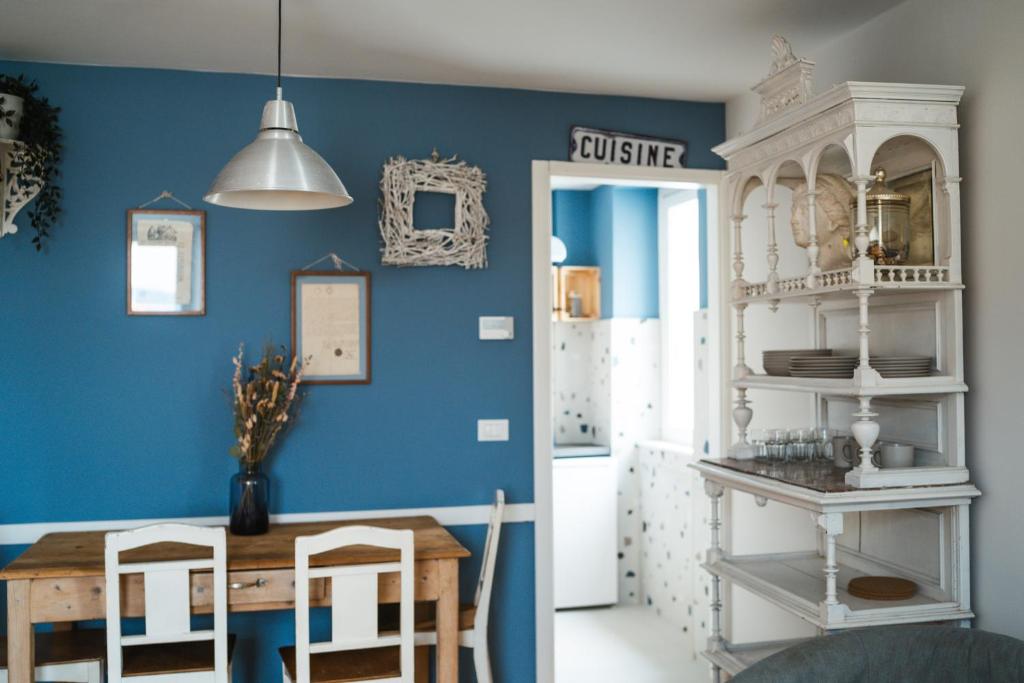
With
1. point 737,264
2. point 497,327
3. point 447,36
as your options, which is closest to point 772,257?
point 737,264

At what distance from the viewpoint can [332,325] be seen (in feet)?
12.0

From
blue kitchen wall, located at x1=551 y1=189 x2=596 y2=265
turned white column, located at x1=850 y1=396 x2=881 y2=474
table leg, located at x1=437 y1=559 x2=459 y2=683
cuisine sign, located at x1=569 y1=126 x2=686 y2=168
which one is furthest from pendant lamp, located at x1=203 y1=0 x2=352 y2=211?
blue kitchen wall, located at x1=551 y1=189 x2=596 y2=265

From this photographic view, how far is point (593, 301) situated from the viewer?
5.88 m

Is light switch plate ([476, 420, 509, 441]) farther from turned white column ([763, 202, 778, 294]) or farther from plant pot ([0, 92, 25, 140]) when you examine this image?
plant pot ([0, 92, 25, 140])

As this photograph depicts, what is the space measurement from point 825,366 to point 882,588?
69cm

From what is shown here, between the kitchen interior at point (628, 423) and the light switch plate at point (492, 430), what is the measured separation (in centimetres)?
149

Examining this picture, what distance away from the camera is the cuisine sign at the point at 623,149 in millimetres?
3914

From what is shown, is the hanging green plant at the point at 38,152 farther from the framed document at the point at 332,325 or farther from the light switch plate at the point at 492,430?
the light switch plate at the point at 492,430

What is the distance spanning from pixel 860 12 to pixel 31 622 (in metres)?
3.34

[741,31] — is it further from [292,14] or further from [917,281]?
[292,14]

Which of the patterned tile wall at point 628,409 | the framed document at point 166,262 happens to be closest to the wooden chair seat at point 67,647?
the framed document at point 166,262

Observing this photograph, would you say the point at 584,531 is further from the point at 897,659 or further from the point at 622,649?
the point at 897,659

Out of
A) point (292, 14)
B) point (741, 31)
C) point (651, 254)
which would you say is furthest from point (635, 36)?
point (651, 254)

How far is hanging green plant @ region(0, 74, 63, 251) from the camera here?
329 cm
